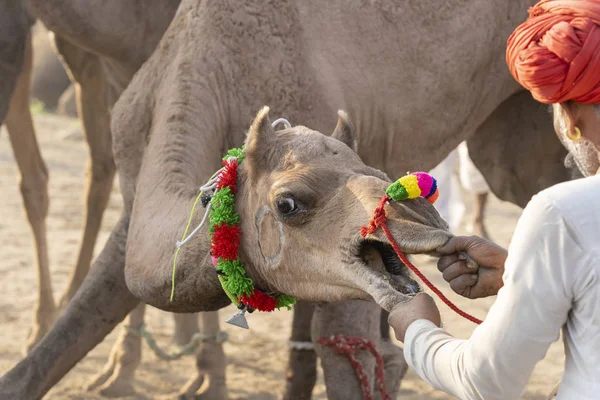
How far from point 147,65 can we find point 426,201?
6.58ft

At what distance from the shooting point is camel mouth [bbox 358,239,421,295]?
104 inches

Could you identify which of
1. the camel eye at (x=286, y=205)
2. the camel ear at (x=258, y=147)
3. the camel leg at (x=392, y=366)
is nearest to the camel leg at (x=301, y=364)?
the camel leg at (x=392, y=366)

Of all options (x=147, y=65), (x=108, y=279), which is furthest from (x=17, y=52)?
(x=108, y=279)

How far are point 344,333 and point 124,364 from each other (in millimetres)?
1980

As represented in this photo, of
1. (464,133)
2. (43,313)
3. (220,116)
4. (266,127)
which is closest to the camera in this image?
(266,127)

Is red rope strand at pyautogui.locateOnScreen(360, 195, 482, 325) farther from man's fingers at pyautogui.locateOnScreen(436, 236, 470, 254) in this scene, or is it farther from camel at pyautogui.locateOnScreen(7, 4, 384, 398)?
camel at pyautogui.locateOnScreen(7, 4, 384, 398)

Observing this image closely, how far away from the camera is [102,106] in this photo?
676 cm

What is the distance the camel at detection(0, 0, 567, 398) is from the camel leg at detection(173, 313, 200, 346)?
1.88 meters

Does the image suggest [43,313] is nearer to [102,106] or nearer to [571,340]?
[102,106]

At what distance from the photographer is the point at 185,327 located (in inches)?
246

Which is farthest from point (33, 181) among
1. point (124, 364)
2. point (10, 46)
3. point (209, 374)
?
point (209, 374)

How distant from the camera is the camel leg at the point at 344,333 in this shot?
4.25 m

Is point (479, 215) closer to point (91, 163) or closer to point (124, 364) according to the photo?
point (91, 163)

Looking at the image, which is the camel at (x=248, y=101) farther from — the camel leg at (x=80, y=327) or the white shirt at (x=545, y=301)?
the white shirt at (x=545, y=301)
